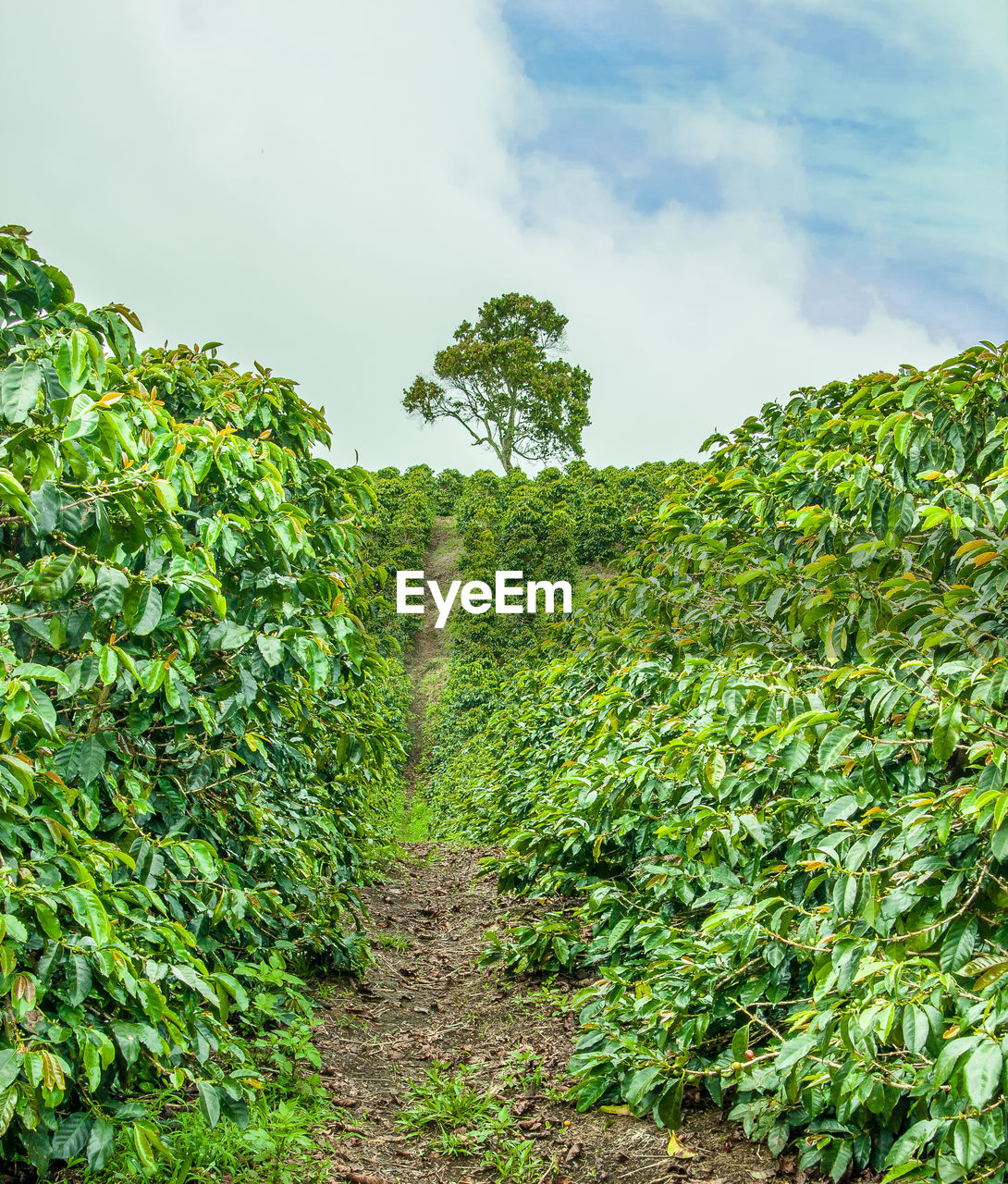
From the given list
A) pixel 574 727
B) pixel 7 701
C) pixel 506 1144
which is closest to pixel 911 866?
pixel 506 1144

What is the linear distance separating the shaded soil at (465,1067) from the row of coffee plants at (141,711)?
17.5 inches

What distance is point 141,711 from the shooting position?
275 centimetres

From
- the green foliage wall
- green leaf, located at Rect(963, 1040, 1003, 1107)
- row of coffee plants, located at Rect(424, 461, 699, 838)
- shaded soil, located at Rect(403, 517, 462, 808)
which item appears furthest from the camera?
the green foliage wall

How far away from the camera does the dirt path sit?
289 cm

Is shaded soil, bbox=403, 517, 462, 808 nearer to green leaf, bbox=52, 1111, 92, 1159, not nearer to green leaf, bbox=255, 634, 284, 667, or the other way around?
green leaf, bbox=255, 634, 284, 667

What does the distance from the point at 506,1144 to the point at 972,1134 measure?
1820 mm

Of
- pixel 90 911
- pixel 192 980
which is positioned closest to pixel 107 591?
pixel 90 911

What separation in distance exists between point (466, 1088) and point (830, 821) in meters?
2.21

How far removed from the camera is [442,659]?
20375 mm

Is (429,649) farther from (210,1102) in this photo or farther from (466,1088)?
(210,1102)

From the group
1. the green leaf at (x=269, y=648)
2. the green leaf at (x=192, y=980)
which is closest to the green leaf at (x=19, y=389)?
the green leaf at (x=269, y=648)

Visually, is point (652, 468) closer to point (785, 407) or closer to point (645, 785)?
point (785, 407)

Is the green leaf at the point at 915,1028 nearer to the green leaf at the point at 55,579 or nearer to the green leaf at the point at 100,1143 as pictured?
the green leaf at the point at 100,1143
